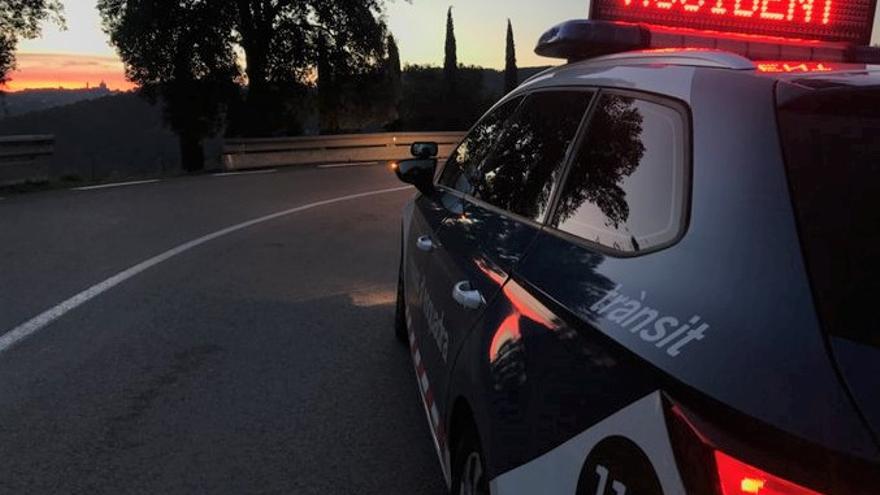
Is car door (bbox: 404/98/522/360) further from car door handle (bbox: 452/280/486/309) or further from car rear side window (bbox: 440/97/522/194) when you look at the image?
car door handle (bbox: 452/280/486/309)

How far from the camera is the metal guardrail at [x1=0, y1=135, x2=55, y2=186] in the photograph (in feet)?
45.4

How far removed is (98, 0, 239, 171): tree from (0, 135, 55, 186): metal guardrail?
1132 cm

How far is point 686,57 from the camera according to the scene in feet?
7.25

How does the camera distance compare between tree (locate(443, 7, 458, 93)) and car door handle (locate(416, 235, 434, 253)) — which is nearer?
car door handle (locate(416, 235, 434, 253))

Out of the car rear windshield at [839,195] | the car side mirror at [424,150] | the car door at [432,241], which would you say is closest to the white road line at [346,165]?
the car side mirror at [424,150]

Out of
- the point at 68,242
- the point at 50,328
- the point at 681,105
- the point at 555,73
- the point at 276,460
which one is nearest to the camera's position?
the point at 681,105

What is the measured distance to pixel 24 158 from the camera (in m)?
14.3

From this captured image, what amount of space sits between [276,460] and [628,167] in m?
2.29

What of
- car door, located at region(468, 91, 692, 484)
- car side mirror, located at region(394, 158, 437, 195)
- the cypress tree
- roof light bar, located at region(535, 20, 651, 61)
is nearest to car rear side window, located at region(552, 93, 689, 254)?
car door, located at region(468, 91, 692, 484)

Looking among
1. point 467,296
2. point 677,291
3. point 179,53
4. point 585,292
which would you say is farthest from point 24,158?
point 677,291

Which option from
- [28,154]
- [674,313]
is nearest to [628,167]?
[674,313]

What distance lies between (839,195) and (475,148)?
2.49 meters

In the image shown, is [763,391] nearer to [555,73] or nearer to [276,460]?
[555,73]

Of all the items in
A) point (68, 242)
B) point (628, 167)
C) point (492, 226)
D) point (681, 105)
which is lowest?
point (68, 242)
